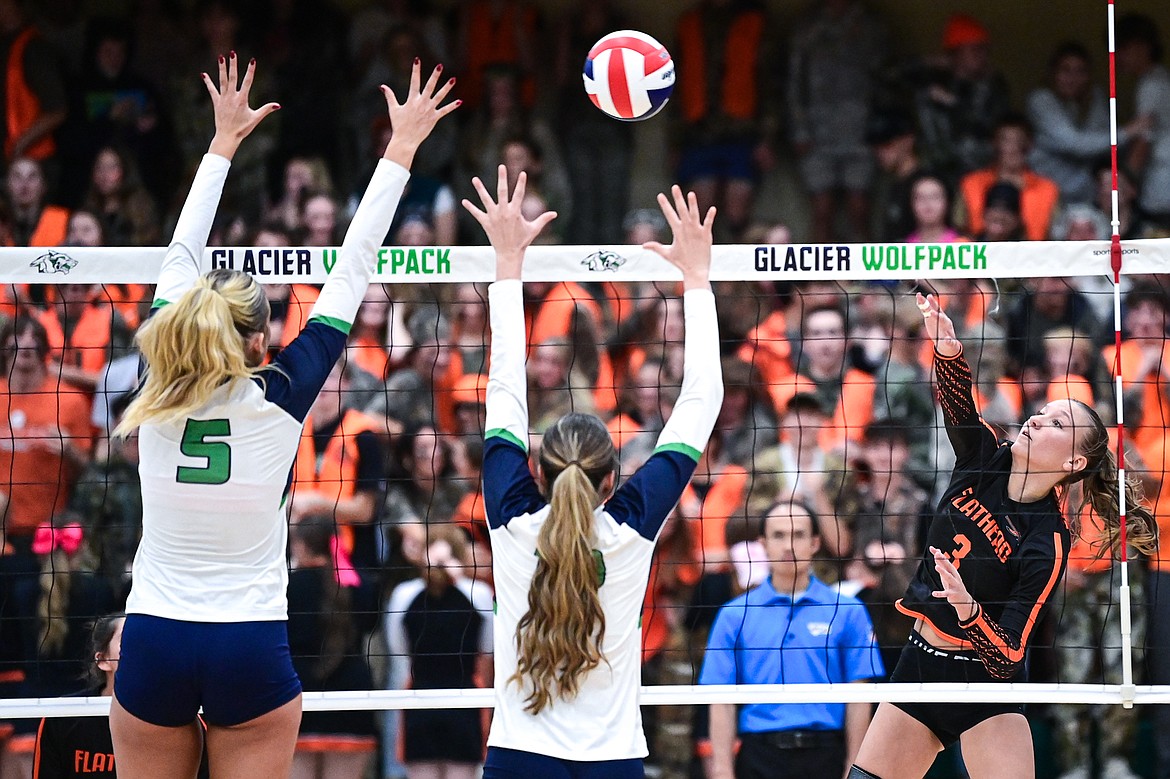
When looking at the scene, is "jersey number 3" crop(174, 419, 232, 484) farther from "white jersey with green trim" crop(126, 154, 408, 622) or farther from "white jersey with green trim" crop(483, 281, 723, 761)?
"white jersey with green trim" crop(483, 281, 723, 761)

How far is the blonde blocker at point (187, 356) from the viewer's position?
373 centimetres

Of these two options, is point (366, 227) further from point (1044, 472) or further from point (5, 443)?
point (5, 443)

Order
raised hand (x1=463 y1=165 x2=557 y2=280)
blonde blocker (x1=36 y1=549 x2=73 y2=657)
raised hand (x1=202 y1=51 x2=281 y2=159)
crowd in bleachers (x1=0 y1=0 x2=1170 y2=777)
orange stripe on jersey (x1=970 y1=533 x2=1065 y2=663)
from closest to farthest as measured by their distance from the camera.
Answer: raised hand (x1=463 y1=165 x2=557 y2=280) → raised hand (x1=202 y1=51 x2=281 y2=159) → orange stripe on jersey (x1=970 y1=533 x2=1065 y2=663) → blonde blocker (x1=36 y1=549 x2=73 y2=657) → crowd in bleachers (x1=0 y1=0 x2=1170 y2=777)

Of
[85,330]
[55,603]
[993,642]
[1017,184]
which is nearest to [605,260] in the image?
[993,642]

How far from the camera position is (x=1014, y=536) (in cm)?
517

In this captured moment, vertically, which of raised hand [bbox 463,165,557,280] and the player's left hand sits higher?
raised hand [bbox 463,165,557,280]

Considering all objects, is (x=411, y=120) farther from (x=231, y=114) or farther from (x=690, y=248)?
(x=690, y=248)

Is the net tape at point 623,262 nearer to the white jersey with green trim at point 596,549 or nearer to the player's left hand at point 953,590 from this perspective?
the player's left hand at point 953,590

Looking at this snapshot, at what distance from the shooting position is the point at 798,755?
629 centimetres

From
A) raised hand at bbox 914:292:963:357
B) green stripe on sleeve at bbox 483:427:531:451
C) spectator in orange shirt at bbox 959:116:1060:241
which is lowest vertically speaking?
green stripe on sleeve at bbox 483:427:531:451

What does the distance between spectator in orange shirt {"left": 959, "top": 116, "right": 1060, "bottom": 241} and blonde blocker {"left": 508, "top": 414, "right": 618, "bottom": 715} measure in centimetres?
614

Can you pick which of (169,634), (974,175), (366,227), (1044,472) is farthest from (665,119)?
(169,634)

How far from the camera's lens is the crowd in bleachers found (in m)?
6.89

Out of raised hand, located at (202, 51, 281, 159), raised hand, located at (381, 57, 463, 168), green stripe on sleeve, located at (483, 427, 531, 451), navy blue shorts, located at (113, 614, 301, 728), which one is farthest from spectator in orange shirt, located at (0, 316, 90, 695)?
green stripe on sleeve, located at (483, 427, 531, 451)
